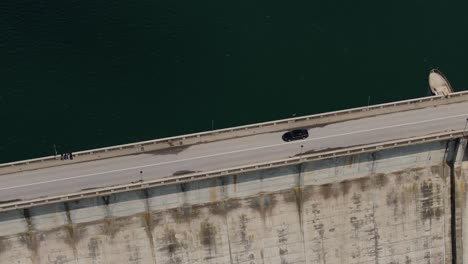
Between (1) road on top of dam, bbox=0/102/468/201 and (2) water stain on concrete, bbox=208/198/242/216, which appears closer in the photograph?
(1) road on top of dam, bbox=0/102/468/201

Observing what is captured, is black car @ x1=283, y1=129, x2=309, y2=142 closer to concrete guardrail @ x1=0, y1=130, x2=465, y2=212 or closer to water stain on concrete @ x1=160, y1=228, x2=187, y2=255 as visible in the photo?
concrete guardrail @ x1=0, y1=130, x2=465, y2=212

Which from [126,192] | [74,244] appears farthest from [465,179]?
[74,244]

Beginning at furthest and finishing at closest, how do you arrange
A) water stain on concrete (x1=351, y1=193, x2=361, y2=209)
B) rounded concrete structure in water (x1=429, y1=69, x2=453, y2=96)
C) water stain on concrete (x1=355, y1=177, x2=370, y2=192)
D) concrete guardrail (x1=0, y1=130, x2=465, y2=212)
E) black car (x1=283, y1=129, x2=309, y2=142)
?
rounded concrete structure in water (x1=429, y1=69, x2=453, y2=96)
water stain on concrete (x1=351, y1=193, x2=361, y2=209)
water stain on concrete (x1=355, y1=177, x2=370, y2=192)
black car (x1=283, y1=129, x2=309, y2=142)
concrete guardrail (x1=0, y1=130, x2=465, y2=212)

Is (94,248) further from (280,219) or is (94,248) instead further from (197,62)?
(197,62)

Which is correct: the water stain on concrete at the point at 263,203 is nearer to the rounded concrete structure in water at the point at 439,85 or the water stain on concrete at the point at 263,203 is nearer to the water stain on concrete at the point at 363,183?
the water stain on concrete at the point at 363,183

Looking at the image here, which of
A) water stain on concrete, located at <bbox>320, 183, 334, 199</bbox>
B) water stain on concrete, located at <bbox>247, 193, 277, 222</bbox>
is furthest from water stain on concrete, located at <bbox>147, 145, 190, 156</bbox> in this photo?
water stain on concrete, located at <bbox>320, 183, 334, 199</bbox>

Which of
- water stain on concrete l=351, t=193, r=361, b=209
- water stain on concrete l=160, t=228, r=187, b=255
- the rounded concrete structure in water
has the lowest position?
water stain on concrete l=160, t=228, r=187, b=255

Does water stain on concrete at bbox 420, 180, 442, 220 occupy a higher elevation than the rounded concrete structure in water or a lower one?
lower

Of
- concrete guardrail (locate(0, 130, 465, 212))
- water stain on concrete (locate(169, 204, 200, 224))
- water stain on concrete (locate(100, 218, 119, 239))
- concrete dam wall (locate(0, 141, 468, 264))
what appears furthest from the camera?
water stain on concrete (locate(169, 204, 200, 224))
